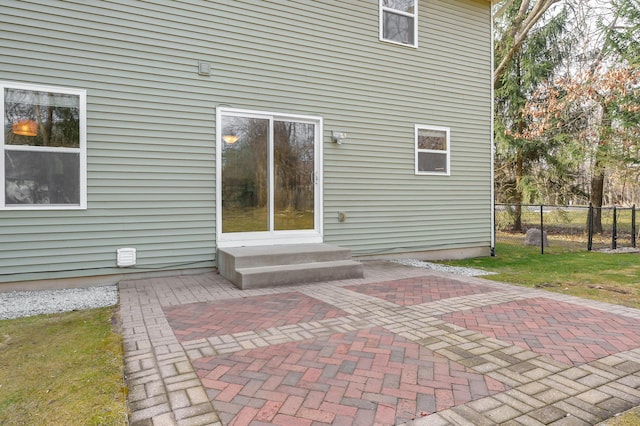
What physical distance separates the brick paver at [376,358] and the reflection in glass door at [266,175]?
1.80 m

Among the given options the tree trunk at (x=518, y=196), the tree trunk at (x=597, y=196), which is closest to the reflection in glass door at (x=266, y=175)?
the tree trunk at (x=518, y=196)

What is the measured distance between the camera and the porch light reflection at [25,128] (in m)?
4.81

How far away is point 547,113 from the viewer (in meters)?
11.7

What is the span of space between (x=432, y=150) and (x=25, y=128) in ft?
21.8

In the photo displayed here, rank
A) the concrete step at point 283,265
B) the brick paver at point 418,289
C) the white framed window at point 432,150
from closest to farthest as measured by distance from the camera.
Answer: the brick paver at point 418,289 < the concrete step at point 283,265 < the white framed window at point 432,150

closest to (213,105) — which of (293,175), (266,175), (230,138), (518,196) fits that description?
(230,138)

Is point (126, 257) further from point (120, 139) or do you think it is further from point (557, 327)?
point (557, 327)

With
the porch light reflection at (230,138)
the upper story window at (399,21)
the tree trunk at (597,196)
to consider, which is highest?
the upper story window at (399,21)

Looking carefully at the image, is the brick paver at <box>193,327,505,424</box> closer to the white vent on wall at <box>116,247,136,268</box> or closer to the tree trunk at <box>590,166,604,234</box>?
the white vent on wall at <box>116,247,136,268</box>

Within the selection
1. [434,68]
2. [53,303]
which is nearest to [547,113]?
[434,68]

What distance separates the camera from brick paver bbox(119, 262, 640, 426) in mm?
2088

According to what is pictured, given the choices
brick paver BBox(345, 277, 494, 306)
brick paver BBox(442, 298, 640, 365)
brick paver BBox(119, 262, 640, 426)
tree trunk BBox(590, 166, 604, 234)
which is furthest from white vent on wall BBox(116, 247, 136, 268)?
tree trunk BBox(590, 166, 604, 234)

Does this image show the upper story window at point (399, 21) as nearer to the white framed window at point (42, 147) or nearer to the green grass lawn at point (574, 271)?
the green grass lawn at point (574, 271)

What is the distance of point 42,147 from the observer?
494 cm
